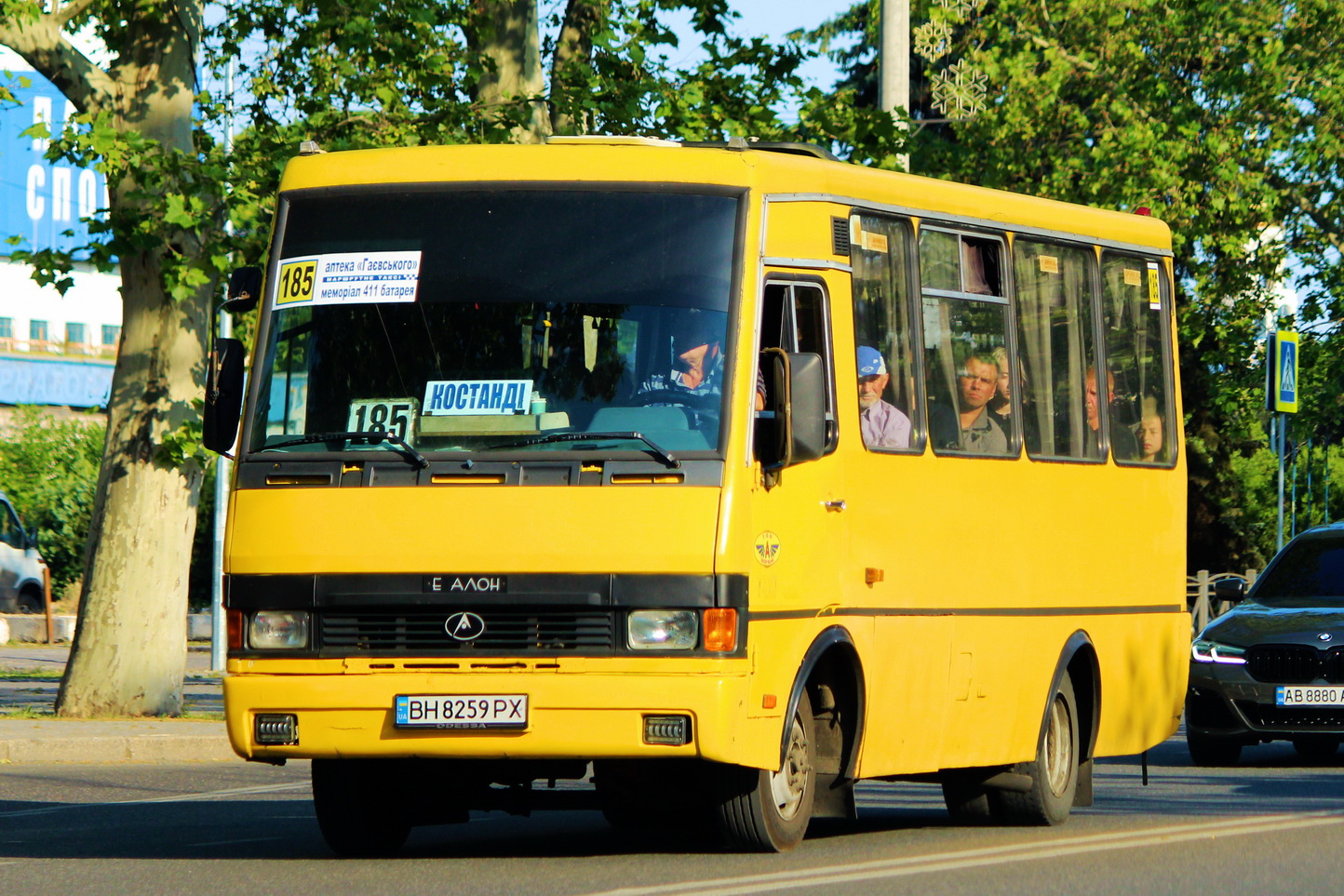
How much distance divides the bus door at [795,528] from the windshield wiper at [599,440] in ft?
1.33

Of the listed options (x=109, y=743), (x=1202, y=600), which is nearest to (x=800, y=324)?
(x=109, y=743)

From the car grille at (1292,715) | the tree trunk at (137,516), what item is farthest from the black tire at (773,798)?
the tree trunk at (137,516)

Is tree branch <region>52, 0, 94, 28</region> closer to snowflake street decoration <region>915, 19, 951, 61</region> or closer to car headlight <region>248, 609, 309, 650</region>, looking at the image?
car headlight <region>248, 609, 309, 650</region>

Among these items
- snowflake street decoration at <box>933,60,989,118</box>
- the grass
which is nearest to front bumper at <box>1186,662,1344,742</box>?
the grass

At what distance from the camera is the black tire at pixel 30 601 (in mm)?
41688

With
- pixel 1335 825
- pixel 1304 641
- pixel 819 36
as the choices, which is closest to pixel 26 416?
pixel 819 36

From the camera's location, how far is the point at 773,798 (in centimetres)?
978

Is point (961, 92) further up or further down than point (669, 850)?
further up

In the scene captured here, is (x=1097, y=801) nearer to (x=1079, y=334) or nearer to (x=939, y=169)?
(x=1079, y=334)

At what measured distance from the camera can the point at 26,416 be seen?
183 feet

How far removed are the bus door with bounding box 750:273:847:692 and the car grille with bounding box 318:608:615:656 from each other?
638mm

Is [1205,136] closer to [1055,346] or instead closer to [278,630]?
[1055,346]

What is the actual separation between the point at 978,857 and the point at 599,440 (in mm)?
2541

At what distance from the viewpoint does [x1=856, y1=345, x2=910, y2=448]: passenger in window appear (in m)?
10.4
